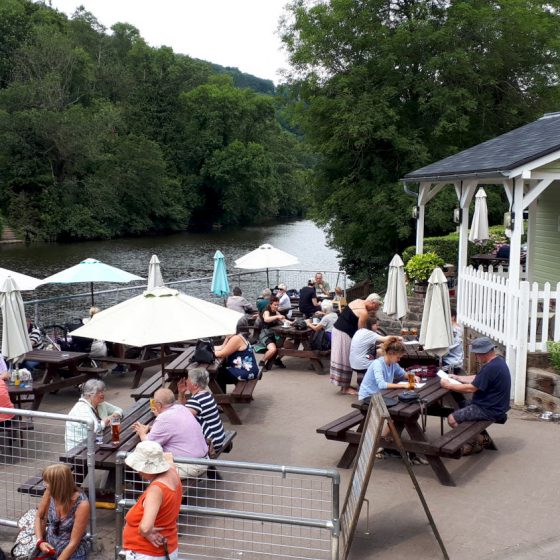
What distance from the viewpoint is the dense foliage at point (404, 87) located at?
1054 inches

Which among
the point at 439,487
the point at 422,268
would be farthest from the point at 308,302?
the point at 439,487

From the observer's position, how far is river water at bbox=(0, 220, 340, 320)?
37.9 m

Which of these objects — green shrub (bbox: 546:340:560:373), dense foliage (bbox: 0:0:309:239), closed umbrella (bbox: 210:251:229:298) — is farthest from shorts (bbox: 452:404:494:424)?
dense foliage (bbox: 0:0:309:239)

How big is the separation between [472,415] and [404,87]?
72.2 ft

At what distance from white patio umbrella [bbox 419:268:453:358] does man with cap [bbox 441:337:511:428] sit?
4.86ft

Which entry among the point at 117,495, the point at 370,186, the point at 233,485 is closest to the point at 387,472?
the point at 233,485

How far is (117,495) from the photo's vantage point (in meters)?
5.49

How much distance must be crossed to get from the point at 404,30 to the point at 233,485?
76.8 ft

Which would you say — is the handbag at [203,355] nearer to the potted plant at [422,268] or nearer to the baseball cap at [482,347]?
the baseball cap at [482,347]

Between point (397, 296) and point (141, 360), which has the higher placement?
point (397, 296)

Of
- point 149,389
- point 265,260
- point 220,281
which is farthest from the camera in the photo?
point 265,260

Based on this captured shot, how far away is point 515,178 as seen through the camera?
420 inches

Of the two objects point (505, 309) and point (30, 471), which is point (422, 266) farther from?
point (30, 471)

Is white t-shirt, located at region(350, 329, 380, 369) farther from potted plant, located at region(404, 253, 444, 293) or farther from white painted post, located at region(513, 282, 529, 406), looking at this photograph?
potted plant, located at region(404, 253, 444, 293)
